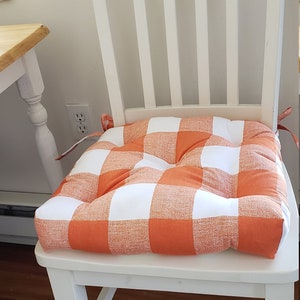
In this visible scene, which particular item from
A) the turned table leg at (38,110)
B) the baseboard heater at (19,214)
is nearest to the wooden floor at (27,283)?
the baseboard heater at (19,214)

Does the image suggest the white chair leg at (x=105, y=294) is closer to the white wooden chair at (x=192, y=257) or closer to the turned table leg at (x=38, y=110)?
the white wooden chair at (x=192, y=257)

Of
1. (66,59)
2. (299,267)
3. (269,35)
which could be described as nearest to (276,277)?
(299,267)

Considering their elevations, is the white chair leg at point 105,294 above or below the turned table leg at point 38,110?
below

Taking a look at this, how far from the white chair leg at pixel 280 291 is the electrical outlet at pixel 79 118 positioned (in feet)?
2.42

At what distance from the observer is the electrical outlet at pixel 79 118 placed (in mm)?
1289

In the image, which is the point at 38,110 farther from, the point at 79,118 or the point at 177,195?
the point at 177,195

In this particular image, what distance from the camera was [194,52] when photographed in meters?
1.13

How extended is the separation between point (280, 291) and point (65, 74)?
0.80 metres

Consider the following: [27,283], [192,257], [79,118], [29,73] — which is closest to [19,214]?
[27,283]

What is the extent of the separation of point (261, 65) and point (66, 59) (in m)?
0.50

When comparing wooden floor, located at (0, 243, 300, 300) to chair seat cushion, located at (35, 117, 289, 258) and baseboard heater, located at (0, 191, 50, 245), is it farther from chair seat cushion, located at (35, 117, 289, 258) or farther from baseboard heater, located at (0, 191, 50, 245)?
chair seat cushion, located at (35, 117, 289, 258)

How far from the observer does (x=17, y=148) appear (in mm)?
1424

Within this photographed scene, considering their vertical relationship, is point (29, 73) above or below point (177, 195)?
above

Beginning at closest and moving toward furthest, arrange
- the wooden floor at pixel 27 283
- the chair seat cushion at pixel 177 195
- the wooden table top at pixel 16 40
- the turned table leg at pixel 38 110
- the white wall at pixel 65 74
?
the chair seat cushion at pixel 177 195 → the wooden table top at pixel 16 40 → the turned table leg at pixel 38 110 → the white wall at pixel 65 74 → the wooden floor at pixel 27 283
